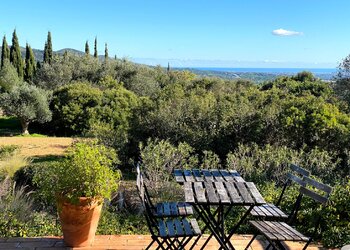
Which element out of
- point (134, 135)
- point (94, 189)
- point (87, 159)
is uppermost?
point (87, 159)

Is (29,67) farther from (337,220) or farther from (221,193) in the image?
(221,193)

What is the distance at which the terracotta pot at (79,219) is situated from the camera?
3686 mm

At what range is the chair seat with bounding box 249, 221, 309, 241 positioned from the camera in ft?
9.89

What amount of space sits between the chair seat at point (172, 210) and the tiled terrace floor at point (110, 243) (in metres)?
0.59

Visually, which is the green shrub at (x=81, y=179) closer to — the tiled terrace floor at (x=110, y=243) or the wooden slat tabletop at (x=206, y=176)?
the tiled terrace floor at (x=110, y=243)

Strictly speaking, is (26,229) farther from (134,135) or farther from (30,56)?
(30,56)

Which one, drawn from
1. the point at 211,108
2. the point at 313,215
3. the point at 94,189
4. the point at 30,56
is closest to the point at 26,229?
the point at 94,189

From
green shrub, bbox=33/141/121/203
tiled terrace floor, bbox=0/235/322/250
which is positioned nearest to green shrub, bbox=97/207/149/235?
tiled terrace floor, bbox=0/235/322/250

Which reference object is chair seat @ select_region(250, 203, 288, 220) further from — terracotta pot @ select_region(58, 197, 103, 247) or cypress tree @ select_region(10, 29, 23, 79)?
cypress tree @ select_region(10, 29, 23, 79)

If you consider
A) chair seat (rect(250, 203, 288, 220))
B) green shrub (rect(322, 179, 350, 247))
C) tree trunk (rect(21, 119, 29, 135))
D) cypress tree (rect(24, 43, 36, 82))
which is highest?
cypress tree (rect(24, 43, 36, 82))

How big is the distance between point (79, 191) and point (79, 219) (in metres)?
0.32

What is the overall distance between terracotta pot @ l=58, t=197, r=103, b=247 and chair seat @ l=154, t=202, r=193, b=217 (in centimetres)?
69

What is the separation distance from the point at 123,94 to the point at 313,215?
18.6 metres

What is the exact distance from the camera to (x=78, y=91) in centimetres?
2312
